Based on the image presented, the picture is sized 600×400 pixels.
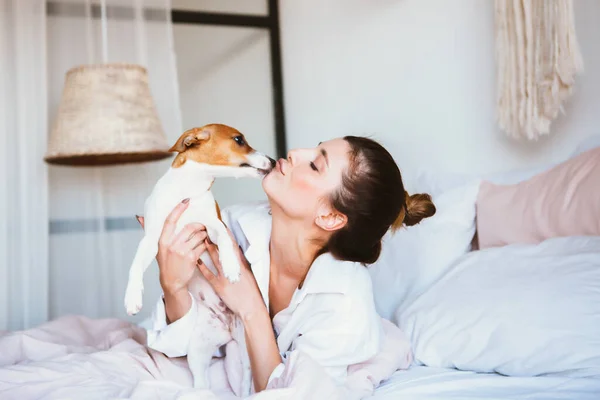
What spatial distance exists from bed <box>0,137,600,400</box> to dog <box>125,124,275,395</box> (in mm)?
92

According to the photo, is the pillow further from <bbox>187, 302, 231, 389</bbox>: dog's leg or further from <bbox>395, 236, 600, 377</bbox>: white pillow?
<bbox>187, 302, 231, 389</bbox>: dog's leg

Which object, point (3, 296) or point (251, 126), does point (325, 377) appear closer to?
point (3, 296)

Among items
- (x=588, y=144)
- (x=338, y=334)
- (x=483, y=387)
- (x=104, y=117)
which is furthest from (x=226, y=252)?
(x=104, y=117)

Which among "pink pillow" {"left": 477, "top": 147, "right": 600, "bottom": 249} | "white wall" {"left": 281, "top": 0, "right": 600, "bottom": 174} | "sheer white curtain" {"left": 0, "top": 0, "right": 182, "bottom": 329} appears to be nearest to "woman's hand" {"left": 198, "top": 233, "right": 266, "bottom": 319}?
"pink pillow" {"left": 477, "top": 147, "right": 600, "bottom": 249}

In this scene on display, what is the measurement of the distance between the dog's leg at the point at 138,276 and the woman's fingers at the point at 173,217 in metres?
0.03

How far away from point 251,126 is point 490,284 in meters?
1.91

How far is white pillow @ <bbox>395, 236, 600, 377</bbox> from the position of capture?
1.16 meters

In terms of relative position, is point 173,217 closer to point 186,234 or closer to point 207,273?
point 186,234

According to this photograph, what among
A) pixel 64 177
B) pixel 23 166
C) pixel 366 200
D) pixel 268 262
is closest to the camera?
pixel 366 200

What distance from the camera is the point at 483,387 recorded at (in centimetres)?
117

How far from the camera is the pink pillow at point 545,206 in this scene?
4.53ft

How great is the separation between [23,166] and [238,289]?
142 centimetres

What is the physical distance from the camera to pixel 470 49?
2.07 m

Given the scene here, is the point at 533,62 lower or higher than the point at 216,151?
higher
